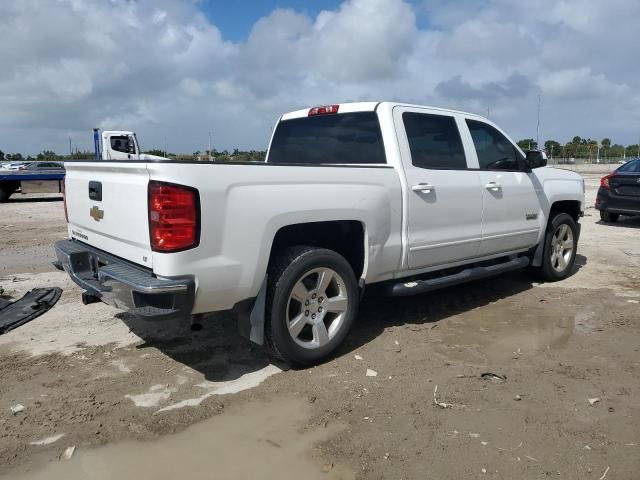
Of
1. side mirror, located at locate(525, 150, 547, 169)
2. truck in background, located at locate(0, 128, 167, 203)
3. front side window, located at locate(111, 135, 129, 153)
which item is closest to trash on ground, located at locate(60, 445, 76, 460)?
side mirror, located at locate(525, 150, 547, 169)

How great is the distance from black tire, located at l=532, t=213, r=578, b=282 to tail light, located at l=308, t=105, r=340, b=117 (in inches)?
122

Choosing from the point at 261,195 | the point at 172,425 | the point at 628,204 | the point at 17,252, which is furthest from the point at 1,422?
the point at 628,204

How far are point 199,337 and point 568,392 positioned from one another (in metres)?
2.92

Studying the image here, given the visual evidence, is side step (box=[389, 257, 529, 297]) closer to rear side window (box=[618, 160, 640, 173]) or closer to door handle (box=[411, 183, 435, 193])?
door handle (box=[411, 183, 435, 193])

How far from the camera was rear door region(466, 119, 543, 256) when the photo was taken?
544 cm

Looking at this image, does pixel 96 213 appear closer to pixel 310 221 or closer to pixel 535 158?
pixel 310 221

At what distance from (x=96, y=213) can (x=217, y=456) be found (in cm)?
204

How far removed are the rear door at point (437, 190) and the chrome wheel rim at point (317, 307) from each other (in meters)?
0.80

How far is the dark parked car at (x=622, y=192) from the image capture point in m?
11.6

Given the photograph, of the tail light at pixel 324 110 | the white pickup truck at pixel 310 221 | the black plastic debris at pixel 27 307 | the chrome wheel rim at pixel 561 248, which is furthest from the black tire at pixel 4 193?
the chrome wheel rim at pixel 561 248

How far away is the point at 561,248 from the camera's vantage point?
687 cm

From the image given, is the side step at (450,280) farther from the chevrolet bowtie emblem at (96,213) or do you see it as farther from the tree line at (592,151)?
the tree line at (592,151)

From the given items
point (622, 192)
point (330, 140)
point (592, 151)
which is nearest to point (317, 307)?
point (330, 140)

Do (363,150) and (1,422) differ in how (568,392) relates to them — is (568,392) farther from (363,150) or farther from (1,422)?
(1,422)
